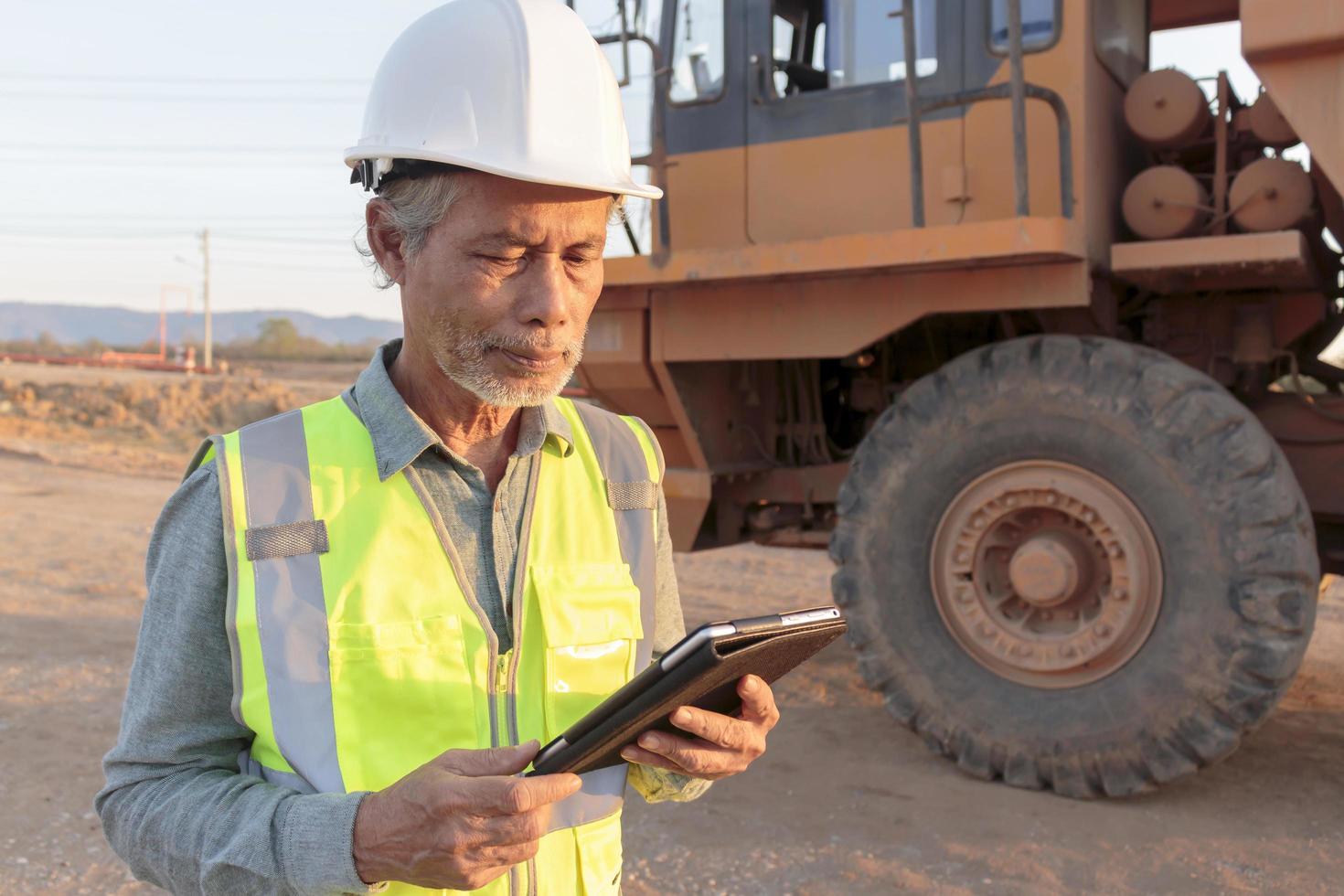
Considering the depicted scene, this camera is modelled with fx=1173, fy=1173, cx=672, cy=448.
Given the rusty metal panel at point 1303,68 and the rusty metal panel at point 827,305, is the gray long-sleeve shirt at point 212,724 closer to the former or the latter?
the rusty metal panel at point 827,305

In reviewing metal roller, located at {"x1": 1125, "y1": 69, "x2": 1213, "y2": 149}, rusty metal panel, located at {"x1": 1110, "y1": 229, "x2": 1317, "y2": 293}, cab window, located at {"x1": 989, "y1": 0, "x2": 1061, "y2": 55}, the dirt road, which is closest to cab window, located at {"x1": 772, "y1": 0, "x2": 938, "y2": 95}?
cab window, located at {"x1": 989, "y1": 0, "x2": 1061, "y2": 55}

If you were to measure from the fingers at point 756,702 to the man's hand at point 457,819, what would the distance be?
286 mm

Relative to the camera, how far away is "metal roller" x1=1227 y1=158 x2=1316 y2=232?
14.1 feet

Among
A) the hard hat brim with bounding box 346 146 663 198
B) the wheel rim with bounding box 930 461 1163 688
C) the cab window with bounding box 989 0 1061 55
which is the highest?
the cab window with bounding box 989 0 1061 55

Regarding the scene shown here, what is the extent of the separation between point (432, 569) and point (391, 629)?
0.10m

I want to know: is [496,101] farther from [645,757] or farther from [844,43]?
[844,43]

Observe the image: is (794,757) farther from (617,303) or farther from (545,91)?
(545,91)

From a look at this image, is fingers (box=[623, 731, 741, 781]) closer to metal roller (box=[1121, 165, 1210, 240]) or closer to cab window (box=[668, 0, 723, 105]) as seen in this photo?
metal roller (box=[1121, 165, 1210, 240])

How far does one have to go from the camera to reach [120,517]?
10.2 metres

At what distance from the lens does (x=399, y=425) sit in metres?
1.61

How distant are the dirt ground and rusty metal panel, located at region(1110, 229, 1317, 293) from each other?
185 cm

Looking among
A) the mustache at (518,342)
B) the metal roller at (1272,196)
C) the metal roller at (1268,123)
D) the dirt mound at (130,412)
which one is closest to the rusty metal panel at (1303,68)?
the metal roller at (1272,196)

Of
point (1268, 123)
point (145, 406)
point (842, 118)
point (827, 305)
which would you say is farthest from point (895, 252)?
point (145, 406)

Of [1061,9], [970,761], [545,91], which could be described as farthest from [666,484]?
[545,91]
